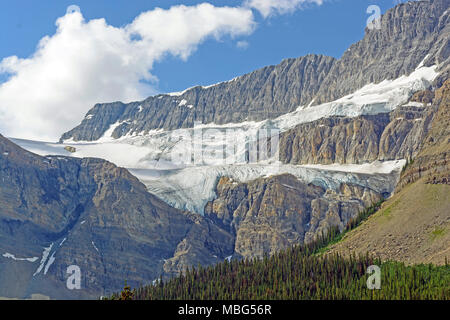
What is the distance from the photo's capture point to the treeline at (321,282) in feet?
487

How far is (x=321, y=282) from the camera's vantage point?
570 feet

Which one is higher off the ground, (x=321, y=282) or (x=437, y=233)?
(x=437, y=233)

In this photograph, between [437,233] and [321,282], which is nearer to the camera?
[321,282]

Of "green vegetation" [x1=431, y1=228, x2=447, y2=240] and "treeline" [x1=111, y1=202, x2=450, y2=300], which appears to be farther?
"green vegetation" [x1=431, y1=228, x2=447, y2=240]

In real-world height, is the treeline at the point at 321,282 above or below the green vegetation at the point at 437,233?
below

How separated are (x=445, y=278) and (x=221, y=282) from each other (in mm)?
59593

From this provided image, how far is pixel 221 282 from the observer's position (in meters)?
192

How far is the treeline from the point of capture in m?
149

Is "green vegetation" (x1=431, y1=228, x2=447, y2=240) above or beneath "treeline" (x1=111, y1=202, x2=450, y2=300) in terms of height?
above

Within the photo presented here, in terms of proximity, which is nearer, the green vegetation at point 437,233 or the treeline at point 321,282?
the treeline at point 321,282
